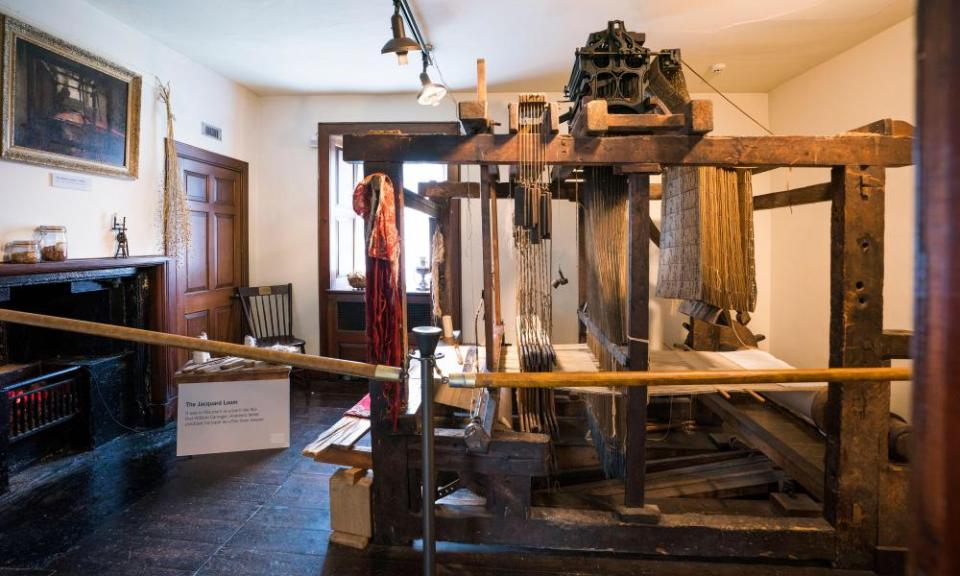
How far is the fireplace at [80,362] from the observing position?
2.75 m

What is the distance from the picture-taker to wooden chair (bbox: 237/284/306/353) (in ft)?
15.5

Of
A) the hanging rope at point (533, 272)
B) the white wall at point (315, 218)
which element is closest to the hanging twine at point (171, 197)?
the white wall at point (315, 218)

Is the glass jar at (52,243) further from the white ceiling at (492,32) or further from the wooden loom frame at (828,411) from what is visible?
the wooden loom frame at (828,411)

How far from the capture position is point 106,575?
1.90 metres

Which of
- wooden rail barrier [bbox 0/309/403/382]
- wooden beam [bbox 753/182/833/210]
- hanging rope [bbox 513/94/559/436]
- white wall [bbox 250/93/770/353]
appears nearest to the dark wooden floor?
hanging rope [bbox 513/94/559/436]

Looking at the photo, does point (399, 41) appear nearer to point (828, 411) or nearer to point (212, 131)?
point (212, 131)

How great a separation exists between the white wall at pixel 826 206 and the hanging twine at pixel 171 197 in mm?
4720

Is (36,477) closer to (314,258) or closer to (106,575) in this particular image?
(106,575)

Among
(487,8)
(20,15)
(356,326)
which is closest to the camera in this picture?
(20,15)

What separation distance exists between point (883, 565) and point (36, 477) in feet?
14.2

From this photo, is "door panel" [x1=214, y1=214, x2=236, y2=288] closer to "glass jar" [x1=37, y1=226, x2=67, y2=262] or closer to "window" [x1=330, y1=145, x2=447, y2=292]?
"window" [x1=330, y1=145, x2=447, y2=292]

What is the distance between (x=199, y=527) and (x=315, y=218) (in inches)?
132

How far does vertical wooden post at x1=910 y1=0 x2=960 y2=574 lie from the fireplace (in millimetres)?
3529

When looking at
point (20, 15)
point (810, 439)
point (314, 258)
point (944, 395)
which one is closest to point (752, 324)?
point (810, 439)
